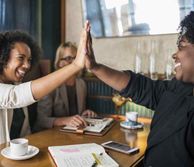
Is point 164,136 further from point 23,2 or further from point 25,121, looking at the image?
point 23,2

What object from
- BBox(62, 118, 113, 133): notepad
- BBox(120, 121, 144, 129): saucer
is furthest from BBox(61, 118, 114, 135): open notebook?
BBox(120, 121, 144, 129): saucer

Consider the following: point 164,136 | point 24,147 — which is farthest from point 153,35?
point 24,147

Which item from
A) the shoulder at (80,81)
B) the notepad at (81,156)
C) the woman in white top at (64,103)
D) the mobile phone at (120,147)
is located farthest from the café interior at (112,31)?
the notepad at (81,156)

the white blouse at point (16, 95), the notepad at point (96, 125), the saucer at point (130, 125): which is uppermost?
the white blouse at point (16, 95)

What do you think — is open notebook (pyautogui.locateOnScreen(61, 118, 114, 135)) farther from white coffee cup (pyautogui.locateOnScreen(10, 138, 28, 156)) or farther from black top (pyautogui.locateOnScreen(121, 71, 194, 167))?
white coffee cup (pyautogui.locateOnScreen(10, 138, 28, 156))

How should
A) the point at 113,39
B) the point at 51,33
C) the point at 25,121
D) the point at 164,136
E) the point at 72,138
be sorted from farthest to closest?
the point at 51,33 < the point at 113,39 < the point at 25,121 < the point at 72,138 < the point at 164,136

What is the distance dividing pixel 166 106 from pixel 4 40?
1019 millimetres

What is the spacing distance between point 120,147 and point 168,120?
310mm

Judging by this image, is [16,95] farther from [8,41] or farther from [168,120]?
[168,120]

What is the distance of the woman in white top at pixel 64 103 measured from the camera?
1.87 metres

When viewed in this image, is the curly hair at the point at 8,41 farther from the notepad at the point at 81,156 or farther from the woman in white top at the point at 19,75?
the notepad at the point at 81,156

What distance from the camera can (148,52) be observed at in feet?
8.16

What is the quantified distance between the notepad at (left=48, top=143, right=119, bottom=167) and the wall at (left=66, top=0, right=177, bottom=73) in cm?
140

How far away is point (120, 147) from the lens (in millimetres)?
1314
